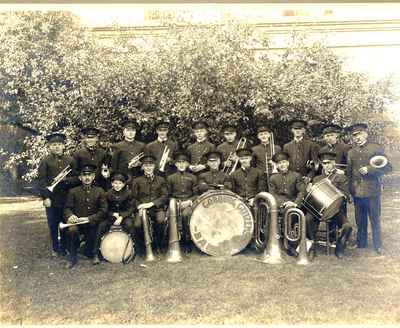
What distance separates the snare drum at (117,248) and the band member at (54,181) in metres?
0.44

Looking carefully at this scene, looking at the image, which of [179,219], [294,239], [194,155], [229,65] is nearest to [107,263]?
[179,219]

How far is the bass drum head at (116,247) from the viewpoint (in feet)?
15.3

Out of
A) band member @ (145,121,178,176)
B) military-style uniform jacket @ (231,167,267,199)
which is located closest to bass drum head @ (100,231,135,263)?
band member @ (145,121,178,176)

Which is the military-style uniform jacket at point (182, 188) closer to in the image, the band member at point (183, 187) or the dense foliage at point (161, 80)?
the band member at point (183, 187)

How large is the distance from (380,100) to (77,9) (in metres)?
3.20

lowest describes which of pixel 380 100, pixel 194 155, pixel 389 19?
pixel 194 155

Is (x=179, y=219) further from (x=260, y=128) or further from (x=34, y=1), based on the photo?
(x=34, y=1)

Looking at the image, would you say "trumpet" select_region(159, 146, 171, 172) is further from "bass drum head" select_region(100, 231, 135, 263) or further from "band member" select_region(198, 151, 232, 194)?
"bass drum head" select_region(100, 231, 135, 263)

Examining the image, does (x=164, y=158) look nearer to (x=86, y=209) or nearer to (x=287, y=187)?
(x=86, y=209)

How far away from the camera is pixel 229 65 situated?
4.81 m

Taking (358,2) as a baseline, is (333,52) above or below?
below

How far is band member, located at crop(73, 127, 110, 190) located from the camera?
4867 millimetres

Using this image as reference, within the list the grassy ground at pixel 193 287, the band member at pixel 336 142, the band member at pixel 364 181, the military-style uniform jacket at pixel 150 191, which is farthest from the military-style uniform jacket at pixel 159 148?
the band member at pixel 364 181

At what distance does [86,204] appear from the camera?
4.77 meters
